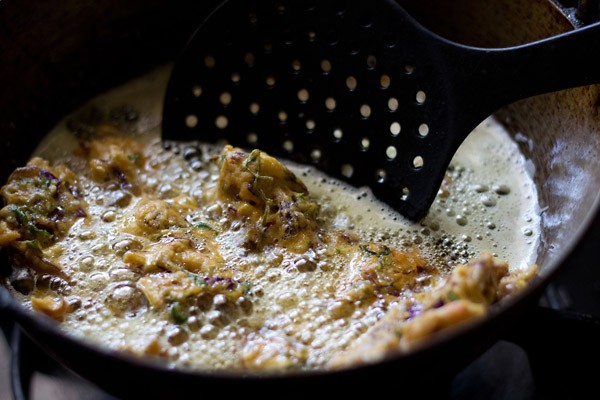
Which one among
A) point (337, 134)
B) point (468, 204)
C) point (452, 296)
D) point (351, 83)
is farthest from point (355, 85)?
point (452, 296)

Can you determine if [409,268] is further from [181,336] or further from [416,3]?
[416,3]

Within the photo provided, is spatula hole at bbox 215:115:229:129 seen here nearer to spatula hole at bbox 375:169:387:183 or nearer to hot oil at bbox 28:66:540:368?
hot oil at bbox 28:66:540:368

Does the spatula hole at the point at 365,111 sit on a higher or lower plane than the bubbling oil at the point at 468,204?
higher

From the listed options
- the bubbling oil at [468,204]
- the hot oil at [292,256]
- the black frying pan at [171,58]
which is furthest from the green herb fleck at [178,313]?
the bubbling oil at [468,204]

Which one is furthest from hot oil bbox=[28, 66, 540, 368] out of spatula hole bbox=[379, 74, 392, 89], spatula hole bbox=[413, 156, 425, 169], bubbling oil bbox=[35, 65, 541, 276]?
spatula hole bbox=[379, 74, 392, 89]

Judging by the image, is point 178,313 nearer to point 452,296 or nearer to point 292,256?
point 292,256

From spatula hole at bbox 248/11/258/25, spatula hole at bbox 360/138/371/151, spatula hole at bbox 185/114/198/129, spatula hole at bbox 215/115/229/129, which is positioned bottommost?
spatula hole at bbox 360/138/371/151

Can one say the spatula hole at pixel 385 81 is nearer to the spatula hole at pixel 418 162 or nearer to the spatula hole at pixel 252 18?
the spatula hole at pixel 418 162

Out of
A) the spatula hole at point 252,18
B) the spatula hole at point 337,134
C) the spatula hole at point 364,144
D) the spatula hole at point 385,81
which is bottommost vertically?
Answer: the spatula hole at point 364,144
